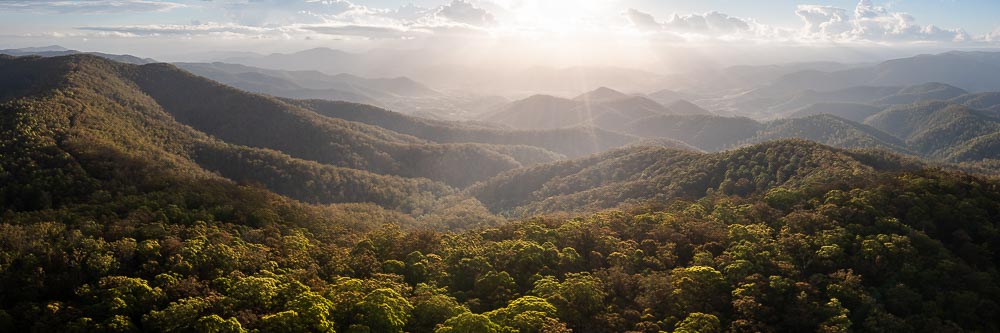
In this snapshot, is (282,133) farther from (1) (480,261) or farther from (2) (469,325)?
(2) (469,325)

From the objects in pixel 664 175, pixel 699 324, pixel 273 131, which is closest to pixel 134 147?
pixel 273 131

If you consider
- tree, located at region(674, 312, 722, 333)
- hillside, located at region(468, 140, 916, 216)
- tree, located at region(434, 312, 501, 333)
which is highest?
tree, located at region(434, 312, 501, 333)

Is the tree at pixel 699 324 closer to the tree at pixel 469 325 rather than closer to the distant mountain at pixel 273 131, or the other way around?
the tree at pixel 469 325

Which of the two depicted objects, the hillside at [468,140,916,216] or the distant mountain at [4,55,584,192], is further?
the distant mountain at [4,55,584,192]

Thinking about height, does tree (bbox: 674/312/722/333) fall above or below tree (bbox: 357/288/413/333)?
below

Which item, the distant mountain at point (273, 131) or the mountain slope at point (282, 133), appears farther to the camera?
the mountain slope at point (282, 133)

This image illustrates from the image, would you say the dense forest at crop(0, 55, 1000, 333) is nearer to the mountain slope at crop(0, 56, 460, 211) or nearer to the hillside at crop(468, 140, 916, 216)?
the mountain slope at crop(0, 56, 460, 211)

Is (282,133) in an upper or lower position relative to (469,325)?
lower

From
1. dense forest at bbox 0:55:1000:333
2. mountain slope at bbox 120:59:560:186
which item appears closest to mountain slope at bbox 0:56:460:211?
dense forest at bbox 0:55:1000:333

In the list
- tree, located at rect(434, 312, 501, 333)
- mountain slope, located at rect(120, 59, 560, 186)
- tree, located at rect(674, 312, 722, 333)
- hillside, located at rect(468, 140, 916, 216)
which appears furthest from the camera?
mountain slope, located at rect(120, 59, 560, 186)

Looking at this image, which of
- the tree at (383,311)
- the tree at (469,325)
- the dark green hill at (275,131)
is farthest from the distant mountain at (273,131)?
the tree at (469,325)

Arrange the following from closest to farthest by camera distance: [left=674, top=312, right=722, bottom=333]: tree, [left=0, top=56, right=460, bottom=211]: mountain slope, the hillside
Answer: [left=674, top=312, right=722, bottom=333]: tree < [left=0, top=56, right=460, bottom=211]: mountain slope < the hillside
